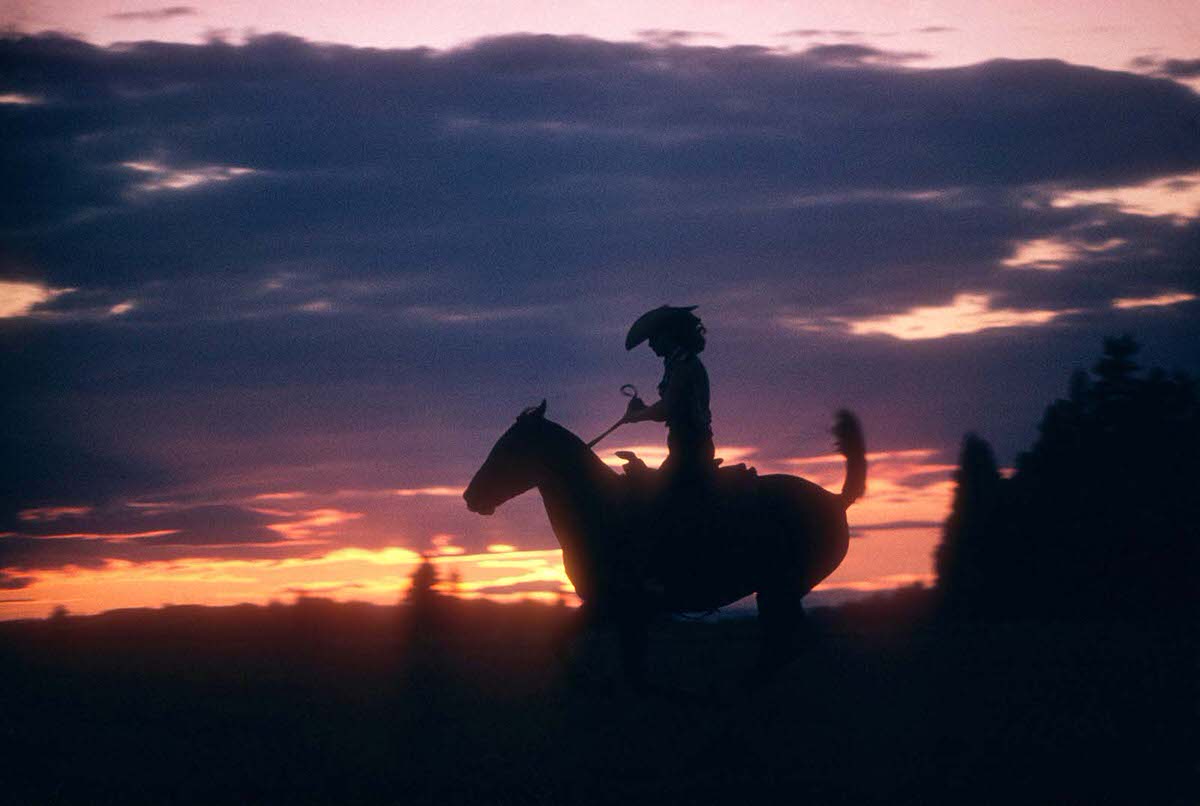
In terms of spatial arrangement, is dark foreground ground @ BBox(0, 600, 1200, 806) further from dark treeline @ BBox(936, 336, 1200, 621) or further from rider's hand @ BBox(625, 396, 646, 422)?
dark treeline @ BBox(936, 336, 1200, 621)

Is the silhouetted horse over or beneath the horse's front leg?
over

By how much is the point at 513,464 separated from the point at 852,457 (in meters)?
3.17

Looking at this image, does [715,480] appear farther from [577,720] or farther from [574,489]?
[577,720]

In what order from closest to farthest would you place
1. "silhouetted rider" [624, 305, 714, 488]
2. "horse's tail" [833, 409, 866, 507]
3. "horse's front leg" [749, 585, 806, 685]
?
"silhouetted rider" [624, 305, 714, 488] < "horse's front leg" [749, 585, 806, 685] < "horse's tail" [833, 409, 866, 507]

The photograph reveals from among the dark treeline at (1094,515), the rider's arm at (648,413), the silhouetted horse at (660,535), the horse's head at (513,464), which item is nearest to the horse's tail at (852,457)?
the silhouetted horse at (660,535)

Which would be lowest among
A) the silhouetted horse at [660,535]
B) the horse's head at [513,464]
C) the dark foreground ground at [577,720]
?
the dark foreground ground at [577,720]

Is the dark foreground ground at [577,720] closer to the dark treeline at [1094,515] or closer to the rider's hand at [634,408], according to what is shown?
the rider's hand at [634,408]

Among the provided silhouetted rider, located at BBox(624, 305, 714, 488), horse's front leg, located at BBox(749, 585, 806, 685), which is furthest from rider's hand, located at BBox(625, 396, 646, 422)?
horse's front leg, located at BBox(749, 585, 806, 685)

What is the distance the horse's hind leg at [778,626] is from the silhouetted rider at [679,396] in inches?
53.8

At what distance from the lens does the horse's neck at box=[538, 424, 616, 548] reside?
11.5 metres

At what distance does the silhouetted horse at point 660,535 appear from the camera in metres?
11.4

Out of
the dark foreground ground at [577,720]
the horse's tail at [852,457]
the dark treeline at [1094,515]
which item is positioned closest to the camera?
the dark foreground ground at [577,720]

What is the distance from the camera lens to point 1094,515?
1308 inches

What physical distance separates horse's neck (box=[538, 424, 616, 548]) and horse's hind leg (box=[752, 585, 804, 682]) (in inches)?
66.2
